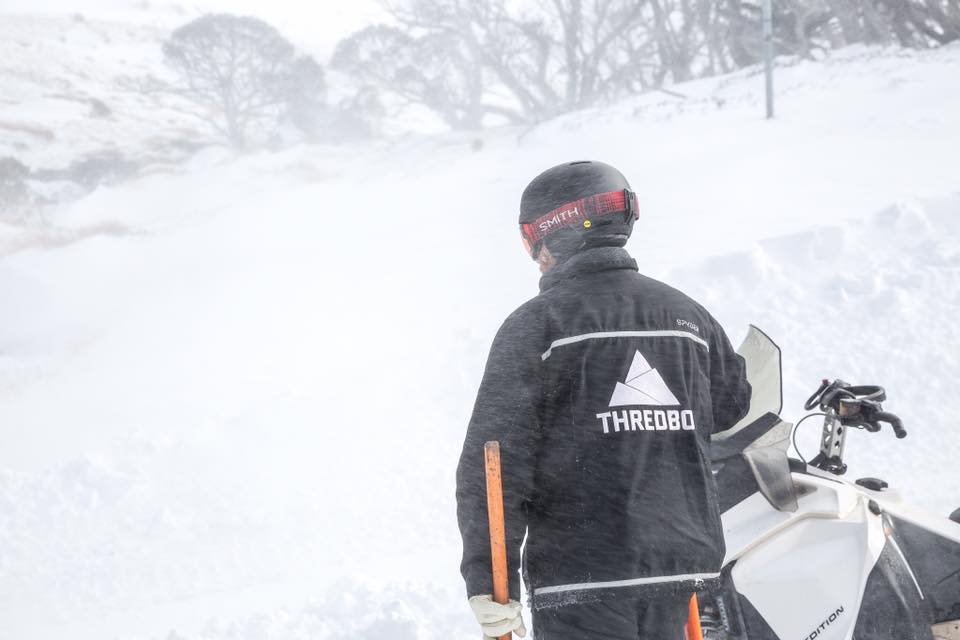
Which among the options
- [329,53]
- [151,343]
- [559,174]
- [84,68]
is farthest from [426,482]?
[329,53]

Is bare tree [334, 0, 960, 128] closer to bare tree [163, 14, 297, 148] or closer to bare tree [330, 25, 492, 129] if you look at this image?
bare tree [330, 25, 492, 129]

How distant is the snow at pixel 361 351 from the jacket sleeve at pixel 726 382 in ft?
6.34

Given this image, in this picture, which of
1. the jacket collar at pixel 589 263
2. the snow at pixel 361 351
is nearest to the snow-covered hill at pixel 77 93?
the snow at pixel 361 351

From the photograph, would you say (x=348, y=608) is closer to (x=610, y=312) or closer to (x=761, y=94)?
(x=610, y=312)

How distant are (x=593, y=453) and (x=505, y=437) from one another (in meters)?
0.20

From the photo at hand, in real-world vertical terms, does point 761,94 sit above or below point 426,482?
above

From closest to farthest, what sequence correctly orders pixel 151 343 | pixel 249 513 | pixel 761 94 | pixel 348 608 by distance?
pixel 348 608 < pixel 249 513 < pixel 151 343 < pixel 761 94

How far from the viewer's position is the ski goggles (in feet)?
6.56

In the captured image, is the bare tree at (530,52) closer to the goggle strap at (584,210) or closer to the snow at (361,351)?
the snow at (361,351)

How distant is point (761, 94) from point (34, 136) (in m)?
14.1

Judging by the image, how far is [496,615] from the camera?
176 cm

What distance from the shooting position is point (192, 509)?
522 cm

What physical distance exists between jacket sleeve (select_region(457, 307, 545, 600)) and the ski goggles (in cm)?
31

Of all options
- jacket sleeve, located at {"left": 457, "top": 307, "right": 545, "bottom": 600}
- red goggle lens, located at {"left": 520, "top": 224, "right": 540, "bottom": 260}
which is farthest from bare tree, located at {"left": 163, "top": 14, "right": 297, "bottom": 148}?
jacket sleeve, located at {"left": 457, "top": 307, "right": 545, "bottom": 600}
